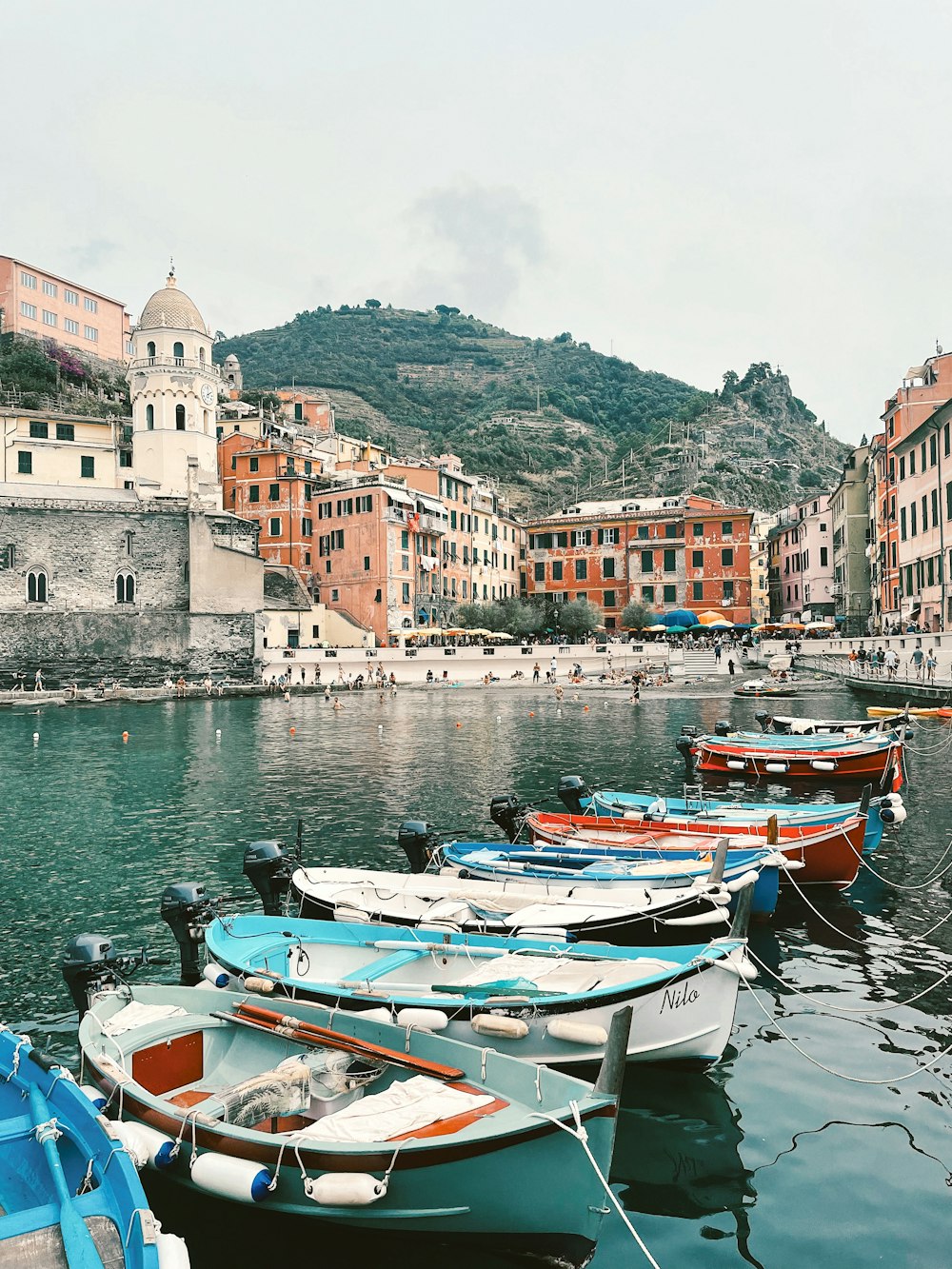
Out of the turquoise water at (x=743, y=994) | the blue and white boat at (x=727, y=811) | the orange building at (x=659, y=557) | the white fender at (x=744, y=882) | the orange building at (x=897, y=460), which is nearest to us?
the turquoise water at (x=743, y=994)

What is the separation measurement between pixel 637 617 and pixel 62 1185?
A: 6817cm

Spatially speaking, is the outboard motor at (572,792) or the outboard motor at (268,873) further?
the outboard motor at (572,792)

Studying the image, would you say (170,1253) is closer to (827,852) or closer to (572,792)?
(827,852)

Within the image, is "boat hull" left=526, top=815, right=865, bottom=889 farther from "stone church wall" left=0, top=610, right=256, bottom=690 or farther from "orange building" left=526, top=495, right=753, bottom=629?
"orange building" left=526, top=495, right=753, bottom=629

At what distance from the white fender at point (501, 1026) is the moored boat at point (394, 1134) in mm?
610

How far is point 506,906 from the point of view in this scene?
425 inches

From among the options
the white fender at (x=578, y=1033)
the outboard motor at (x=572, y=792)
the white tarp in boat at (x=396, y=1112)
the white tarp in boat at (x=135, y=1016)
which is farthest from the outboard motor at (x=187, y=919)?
the outboard motor at (x=572, y=792)

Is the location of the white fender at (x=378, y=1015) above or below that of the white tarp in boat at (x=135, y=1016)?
below

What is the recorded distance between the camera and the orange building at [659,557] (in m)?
73.2

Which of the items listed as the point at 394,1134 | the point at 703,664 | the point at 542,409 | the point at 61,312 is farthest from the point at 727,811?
the point at 542,409

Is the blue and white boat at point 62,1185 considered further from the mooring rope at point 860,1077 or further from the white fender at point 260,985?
the mooring rope at point 860,1077

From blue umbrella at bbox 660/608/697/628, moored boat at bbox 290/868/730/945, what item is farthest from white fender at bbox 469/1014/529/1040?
blue umbrella at bbox 660/608/697/628

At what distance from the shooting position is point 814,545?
258ft

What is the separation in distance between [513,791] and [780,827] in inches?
383
